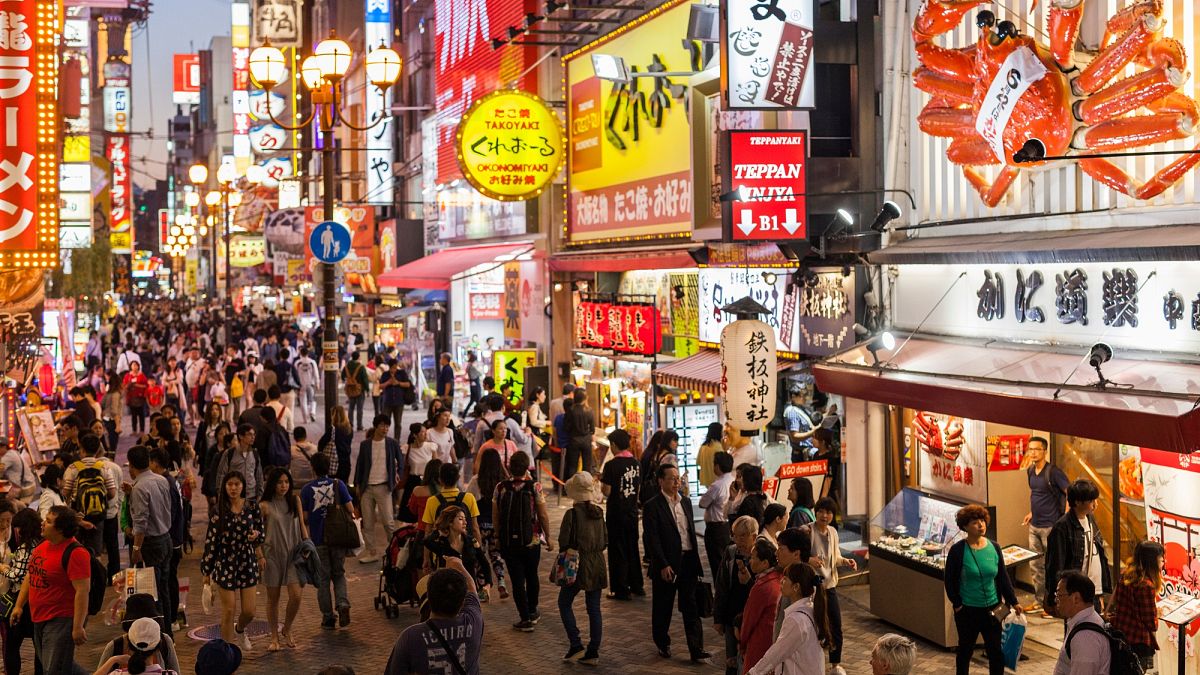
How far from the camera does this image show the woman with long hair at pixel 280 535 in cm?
1255

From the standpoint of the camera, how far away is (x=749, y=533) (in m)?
10.1

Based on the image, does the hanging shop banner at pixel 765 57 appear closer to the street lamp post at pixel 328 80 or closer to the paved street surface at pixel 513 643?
the paved street surface at pixel 513 643

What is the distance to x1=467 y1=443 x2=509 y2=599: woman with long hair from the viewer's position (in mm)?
14953

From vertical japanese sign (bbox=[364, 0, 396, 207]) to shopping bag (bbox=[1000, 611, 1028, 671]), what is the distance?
34.8 metres

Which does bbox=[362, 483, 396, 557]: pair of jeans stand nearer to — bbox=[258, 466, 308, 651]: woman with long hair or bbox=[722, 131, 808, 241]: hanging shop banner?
bbox=[258, 466, 308, 651]: woman with long hair

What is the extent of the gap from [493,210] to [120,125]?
64321 millimetres

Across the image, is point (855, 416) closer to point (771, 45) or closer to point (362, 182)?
point (771, 45)

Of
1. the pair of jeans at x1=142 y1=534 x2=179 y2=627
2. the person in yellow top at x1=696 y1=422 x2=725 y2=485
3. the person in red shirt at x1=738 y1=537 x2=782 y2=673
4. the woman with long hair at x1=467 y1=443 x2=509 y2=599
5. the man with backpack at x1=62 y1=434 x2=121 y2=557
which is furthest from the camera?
the person in yellow top at x1=696 y1=422 x2=725 y2=485

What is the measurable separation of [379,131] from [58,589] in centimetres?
3591

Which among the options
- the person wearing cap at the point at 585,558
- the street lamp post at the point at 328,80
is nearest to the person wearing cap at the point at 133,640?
the person wearing cap at the point at 585,558

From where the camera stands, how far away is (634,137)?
23797mm

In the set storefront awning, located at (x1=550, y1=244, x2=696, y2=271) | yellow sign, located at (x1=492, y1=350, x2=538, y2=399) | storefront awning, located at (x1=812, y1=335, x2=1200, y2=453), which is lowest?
yellow sign, located at (x1=492, y1=350, x2=538, y2=399)

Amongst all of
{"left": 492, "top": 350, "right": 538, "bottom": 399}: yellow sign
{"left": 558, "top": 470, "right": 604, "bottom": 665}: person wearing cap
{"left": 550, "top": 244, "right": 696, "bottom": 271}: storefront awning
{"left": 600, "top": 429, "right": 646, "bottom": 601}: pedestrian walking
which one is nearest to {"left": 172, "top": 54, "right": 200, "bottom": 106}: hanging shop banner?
{"left": 492, "top": 350, "right": 538, "bottom": 399}: yellow sign

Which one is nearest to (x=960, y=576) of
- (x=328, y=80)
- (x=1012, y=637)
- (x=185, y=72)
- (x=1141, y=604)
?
(x=1012, y=637)
